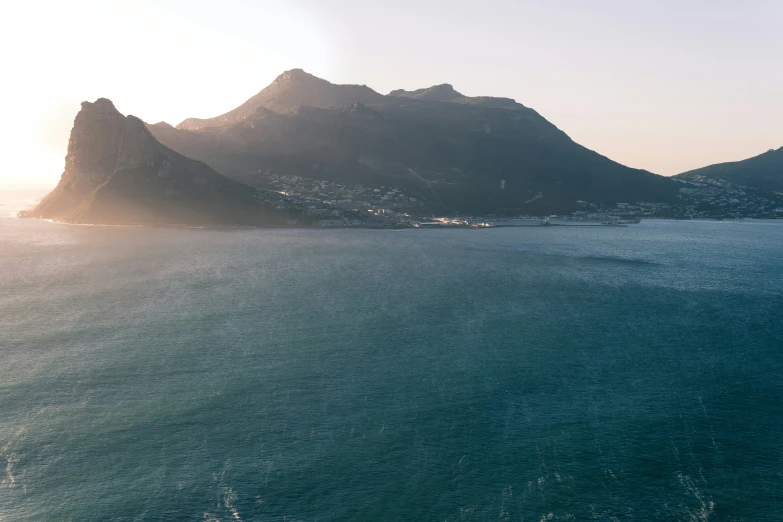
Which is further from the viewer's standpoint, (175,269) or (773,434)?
(175,269)

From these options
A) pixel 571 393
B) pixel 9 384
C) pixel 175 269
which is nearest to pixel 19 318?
pixel 9 384

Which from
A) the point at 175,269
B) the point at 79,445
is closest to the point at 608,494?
the point at 79,445

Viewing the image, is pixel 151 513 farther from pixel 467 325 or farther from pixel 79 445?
pixel 467 325

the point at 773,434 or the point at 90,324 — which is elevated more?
the point at 90,324

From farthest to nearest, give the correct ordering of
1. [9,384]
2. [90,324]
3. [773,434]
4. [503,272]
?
[503,272]
[90,324]
[9,384]
[773,434]

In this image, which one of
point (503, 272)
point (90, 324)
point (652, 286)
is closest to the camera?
point (90, 324)

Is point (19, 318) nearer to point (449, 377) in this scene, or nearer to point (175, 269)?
point (175, 269)
